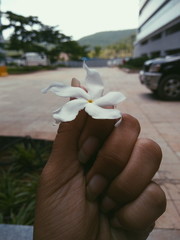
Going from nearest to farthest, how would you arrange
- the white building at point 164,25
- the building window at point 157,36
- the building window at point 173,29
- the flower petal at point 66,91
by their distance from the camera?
the flower petal at point 66,91 < the white building at point 164,25 < the building window at point 173,29 < the building window at point 157,36

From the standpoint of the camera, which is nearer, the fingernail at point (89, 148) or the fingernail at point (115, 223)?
the fingernail at point (89, 148)

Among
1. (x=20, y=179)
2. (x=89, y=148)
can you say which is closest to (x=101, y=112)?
(x=89, y=148)

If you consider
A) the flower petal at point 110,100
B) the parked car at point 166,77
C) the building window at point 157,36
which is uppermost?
the building window at point 157,36

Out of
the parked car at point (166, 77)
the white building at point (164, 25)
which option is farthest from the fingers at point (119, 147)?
the white building at point (164, 25)

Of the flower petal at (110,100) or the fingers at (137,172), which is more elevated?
the flower petal at (110,100)


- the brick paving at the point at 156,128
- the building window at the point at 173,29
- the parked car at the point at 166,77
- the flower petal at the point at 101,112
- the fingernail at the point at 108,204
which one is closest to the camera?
the flower petal at the point at 101,112

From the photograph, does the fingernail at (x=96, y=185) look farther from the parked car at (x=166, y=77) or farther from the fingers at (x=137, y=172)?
the parked car at (x=166, y=77)

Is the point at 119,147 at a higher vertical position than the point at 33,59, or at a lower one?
higher

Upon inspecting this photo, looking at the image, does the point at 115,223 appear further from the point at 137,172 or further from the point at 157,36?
the point at 157,36
